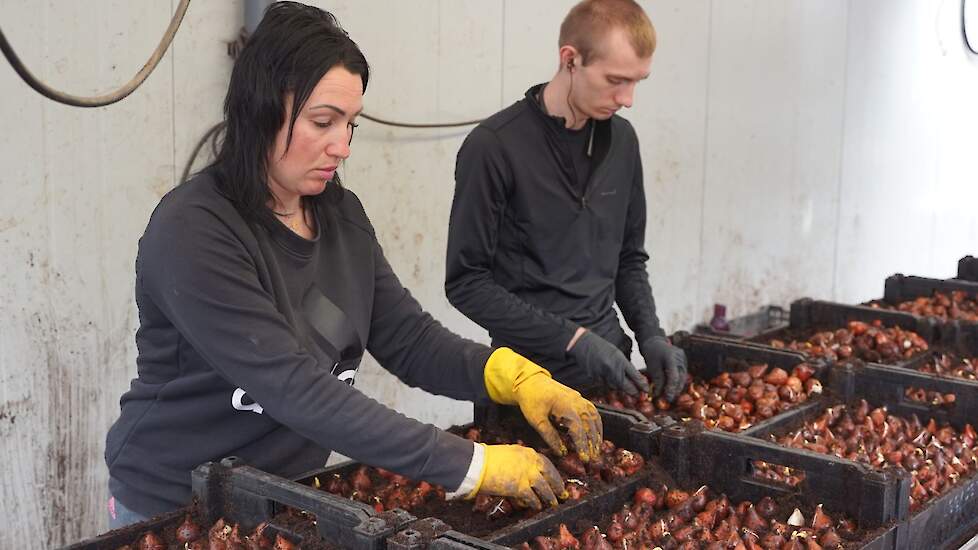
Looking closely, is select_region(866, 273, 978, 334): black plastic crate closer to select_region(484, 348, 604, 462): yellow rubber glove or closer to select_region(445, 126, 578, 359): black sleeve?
select_region(445, 126, 578, 359): black sleeve

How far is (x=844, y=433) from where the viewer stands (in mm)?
2555

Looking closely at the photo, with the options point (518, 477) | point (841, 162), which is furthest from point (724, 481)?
point (841, 162)

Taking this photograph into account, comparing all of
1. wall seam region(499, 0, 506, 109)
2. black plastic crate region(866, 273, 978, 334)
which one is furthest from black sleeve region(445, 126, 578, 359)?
black plastic crate region(866, 273, 978, 334)

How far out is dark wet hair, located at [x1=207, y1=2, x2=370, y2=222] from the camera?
6.19ft

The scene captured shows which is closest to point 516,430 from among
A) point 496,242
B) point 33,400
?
point 496,242

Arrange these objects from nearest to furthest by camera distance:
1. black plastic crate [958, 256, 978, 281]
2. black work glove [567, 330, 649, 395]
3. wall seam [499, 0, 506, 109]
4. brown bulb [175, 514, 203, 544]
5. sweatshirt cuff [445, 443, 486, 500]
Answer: brown bulb [175, 514, 203, 544] < sweatshirt cuff [445, 443, 486, 500] < black work glove [567, 330, 649, 395] < wall seam [499, 0, 506, 109] < black plastic crate [958, 256, 978, 281]

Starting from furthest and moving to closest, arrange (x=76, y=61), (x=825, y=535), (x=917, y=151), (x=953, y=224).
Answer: (x=953, y=224)
(x=917, y=151)
(x=76, y=61)
(x=825, y=535)

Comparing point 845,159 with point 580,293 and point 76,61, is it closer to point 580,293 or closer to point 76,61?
point 580,293

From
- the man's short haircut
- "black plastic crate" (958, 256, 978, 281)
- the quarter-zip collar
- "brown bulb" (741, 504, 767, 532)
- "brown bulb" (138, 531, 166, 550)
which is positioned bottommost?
"brown bulb" (741, 504, 767, 532)

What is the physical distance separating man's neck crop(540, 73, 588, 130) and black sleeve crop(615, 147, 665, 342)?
295mm

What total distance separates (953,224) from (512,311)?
7.92 m

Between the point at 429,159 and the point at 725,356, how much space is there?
1.81m

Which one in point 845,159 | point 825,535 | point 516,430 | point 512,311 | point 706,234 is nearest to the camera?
point 825,535

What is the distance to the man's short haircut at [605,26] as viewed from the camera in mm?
2799
